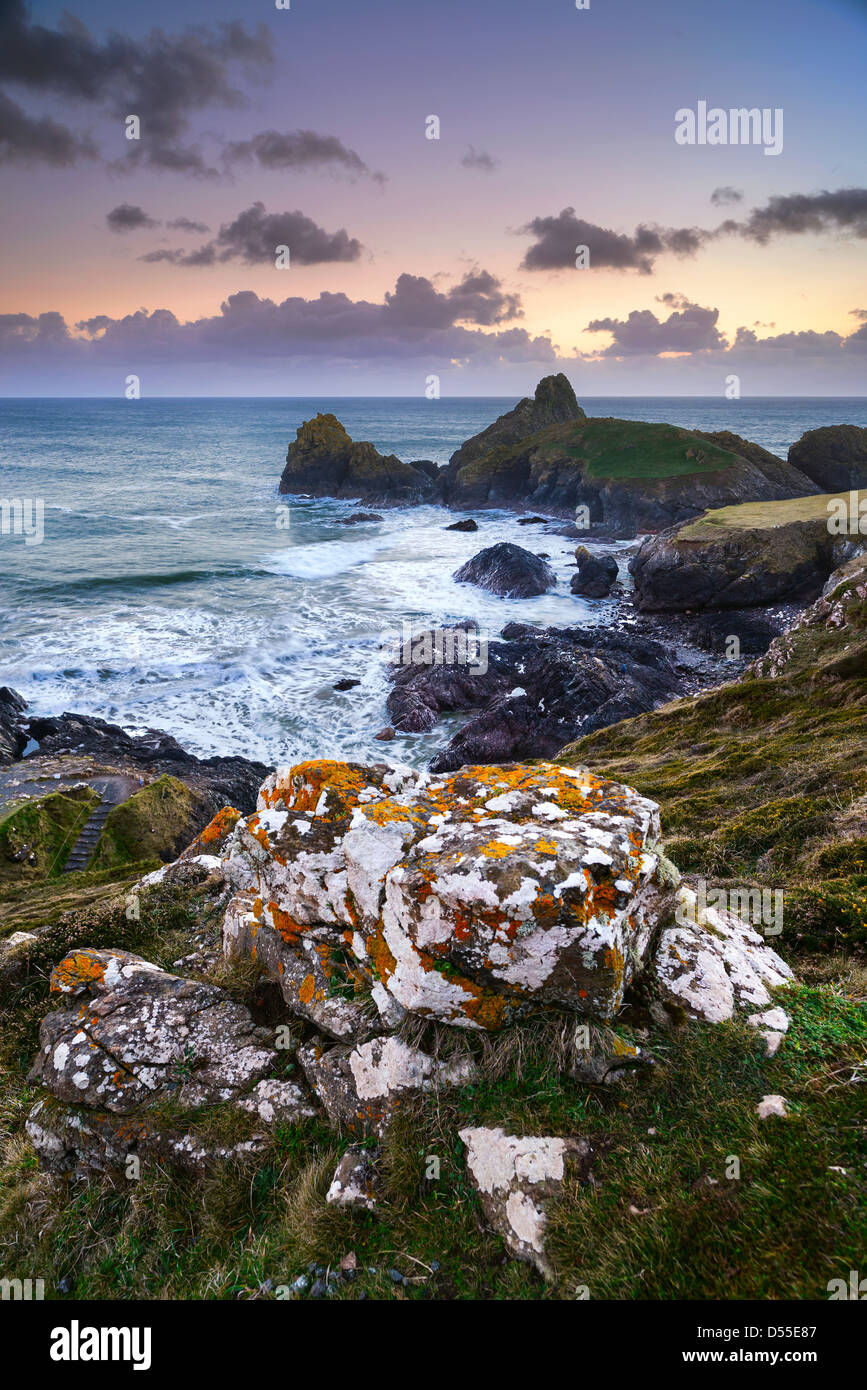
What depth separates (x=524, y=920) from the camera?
168 inches

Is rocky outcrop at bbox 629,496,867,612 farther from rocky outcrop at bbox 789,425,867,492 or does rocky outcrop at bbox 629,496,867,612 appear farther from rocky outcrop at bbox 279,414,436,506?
rocky outcrop at bbox 279,414,436,506

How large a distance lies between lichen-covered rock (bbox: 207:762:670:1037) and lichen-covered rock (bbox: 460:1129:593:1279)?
28.1 inches

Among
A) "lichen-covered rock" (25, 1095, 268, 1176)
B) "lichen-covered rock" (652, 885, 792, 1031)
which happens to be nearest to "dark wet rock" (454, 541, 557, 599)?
"lichen-covered rock" (652, 885, 792, 1031)

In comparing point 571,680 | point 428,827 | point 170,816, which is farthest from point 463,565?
point 428,827

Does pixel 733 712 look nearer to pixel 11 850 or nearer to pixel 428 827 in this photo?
pixel 428 827

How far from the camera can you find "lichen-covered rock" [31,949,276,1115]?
196 inches

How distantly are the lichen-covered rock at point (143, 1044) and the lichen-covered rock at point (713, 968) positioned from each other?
132 inches

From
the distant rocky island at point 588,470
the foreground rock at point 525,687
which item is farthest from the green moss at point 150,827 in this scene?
the distant rocky island at point 588,470

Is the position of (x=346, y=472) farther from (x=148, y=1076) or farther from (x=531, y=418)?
(x=148, y=1076)

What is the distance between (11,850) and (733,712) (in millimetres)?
17267

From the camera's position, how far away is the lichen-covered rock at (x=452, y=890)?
4.27 m
